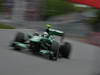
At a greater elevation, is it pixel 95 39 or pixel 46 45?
pixel 46 45

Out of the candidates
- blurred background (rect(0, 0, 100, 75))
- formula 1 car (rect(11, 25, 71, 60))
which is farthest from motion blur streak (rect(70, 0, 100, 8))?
blurred background (rect(0, 0, 100, 75))

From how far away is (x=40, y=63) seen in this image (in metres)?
6.31

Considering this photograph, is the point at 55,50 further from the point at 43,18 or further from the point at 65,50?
the point at 43,18

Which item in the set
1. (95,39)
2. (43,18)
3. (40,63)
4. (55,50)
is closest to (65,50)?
(55,50)

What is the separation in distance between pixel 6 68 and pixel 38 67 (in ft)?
2.08

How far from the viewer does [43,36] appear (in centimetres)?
733

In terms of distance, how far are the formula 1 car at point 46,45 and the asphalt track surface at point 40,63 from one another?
16 cm

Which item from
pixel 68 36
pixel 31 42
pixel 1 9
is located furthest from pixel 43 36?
pixel 1 9

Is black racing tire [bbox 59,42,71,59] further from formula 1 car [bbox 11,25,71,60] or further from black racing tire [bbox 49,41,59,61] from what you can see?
black racing tire [bbox 49,41,59,61]

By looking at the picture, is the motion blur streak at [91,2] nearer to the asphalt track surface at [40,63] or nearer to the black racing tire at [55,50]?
the asphalt track surface at [40,63]

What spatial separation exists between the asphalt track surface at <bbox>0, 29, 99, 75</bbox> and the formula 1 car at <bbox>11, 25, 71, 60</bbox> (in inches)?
6.2

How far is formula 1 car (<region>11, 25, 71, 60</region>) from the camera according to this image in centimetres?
717

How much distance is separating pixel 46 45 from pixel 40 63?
40.6 inches

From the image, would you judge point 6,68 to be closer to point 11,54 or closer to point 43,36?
point 11,54
